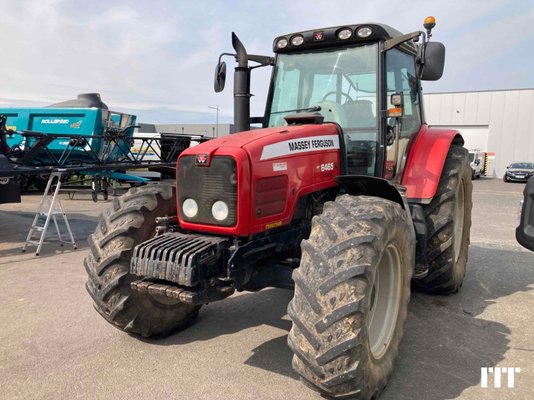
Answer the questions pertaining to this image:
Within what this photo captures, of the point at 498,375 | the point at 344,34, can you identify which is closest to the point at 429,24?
the point at 344,34

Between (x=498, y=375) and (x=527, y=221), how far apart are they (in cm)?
115

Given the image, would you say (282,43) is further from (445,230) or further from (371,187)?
(445,230)

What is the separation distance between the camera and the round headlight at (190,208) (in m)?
2.98

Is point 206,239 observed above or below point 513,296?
above

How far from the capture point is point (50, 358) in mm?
3266

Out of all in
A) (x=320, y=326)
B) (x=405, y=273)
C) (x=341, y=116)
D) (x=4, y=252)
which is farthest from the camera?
(x=4, y=252)

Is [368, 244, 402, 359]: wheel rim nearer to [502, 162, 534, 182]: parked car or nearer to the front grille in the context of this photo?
the front grille

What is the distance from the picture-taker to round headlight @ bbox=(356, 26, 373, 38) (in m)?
3.66

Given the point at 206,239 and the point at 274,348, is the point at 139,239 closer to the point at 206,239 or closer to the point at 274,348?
the point at 206,239

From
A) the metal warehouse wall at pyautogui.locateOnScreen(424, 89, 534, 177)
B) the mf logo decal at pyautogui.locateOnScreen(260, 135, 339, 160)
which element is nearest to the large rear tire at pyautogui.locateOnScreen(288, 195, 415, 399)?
the mf logo decal at pyautogui.locateOnScreen(260, 135, 339, 160)

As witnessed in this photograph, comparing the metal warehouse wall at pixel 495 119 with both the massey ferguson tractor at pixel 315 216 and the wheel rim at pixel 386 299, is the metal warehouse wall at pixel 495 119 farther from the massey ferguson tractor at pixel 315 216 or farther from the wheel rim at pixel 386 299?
the wheel rim at pixel 386 299

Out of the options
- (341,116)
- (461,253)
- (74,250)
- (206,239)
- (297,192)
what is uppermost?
(341,116)

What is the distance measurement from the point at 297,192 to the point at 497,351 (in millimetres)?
1997

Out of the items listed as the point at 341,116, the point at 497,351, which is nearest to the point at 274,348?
the point at 497,351
